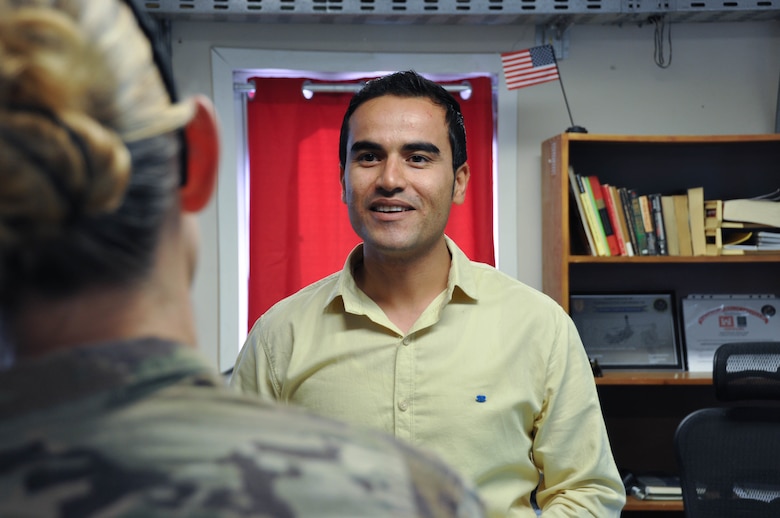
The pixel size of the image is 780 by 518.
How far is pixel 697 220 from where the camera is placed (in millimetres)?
3242

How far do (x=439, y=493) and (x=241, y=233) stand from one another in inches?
120

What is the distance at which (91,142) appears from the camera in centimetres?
47

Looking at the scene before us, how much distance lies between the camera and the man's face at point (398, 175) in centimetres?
172

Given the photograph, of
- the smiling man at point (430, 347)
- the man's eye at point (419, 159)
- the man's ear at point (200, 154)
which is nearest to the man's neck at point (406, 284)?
the smiling man at point (430, 347)

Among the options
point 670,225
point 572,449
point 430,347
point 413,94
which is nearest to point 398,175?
point 413,94

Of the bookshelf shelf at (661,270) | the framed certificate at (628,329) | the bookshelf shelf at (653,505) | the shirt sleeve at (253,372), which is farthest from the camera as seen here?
the bookshelf shelf at (661,270)

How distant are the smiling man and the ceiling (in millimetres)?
1546

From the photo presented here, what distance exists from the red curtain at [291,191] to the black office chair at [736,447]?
168cm

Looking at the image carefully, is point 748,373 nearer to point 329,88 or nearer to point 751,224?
→ point 751,224

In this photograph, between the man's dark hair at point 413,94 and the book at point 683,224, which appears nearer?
the man's dark hair at point 413,94

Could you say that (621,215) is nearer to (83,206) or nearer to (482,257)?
(482,257)

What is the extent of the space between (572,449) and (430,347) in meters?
0.34

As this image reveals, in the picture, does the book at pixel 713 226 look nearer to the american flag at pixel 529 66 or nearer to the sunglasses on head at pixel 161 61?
the american flag at pixel 529 66

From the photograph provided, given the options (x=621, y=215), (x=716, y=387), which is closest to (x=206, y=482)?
(x=716, y=387)
